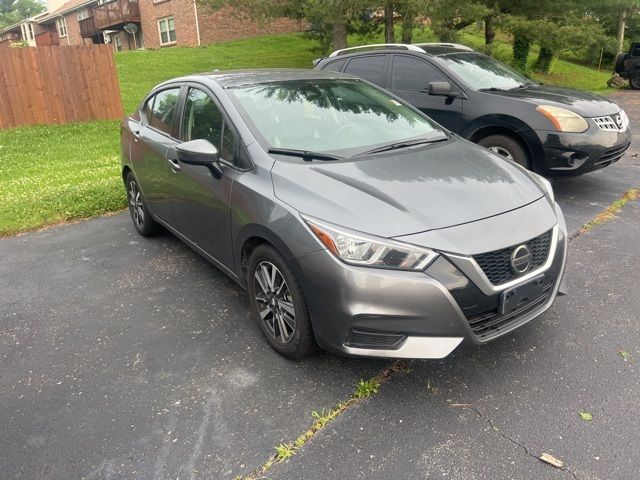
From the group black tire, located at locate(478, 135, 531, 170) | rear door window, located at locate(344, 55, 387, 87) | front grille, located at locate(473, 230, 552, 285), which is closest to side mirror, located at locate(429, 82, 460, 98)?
black tire, located at locate(478, 135, 531, 170)

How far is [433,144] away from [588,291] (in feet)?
5.19

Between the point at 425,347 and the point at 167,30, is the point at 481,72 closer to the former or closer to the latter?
the point at 425,347

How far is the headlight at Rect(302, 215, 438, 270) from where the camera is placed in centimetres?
244

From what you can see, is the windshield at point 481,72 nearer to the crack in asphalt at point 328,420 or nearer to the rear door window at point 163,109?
the rear door window at point 163,109

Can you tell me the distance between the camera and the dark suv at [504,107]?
5434 mm

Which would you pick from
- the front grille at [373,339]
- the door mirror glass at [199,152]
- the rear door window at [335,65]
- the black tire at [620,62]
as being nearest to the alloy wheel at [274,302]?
the front grille at [373,339]

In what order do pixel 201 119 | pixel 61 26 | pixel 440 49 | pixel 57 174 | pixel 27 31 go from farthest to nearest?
pixel 27 31 → pixel 61 26 → pixel 57 174 → pixel 440 49 → pixel 201 119

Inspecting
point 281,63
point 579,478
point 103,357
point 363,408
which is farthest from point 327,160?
point 281,63

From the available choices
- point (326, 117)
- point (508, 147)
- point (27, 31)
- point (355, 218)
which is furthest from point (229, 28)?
point (27, 31)

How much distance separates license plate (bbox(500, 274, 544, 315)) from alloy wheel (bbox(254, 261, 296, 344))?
44.3 inches

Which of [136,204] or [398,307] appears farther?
[136,204]

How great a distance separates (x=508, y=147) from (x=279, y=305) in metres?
3.99

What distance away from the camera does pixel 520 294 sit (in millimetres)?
2621

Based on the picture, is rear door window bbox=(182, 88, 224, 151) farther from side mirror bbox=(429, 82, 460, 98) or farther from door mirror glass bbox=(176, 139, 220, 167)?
side mirror bbox=(429, 82, 460, 98)
